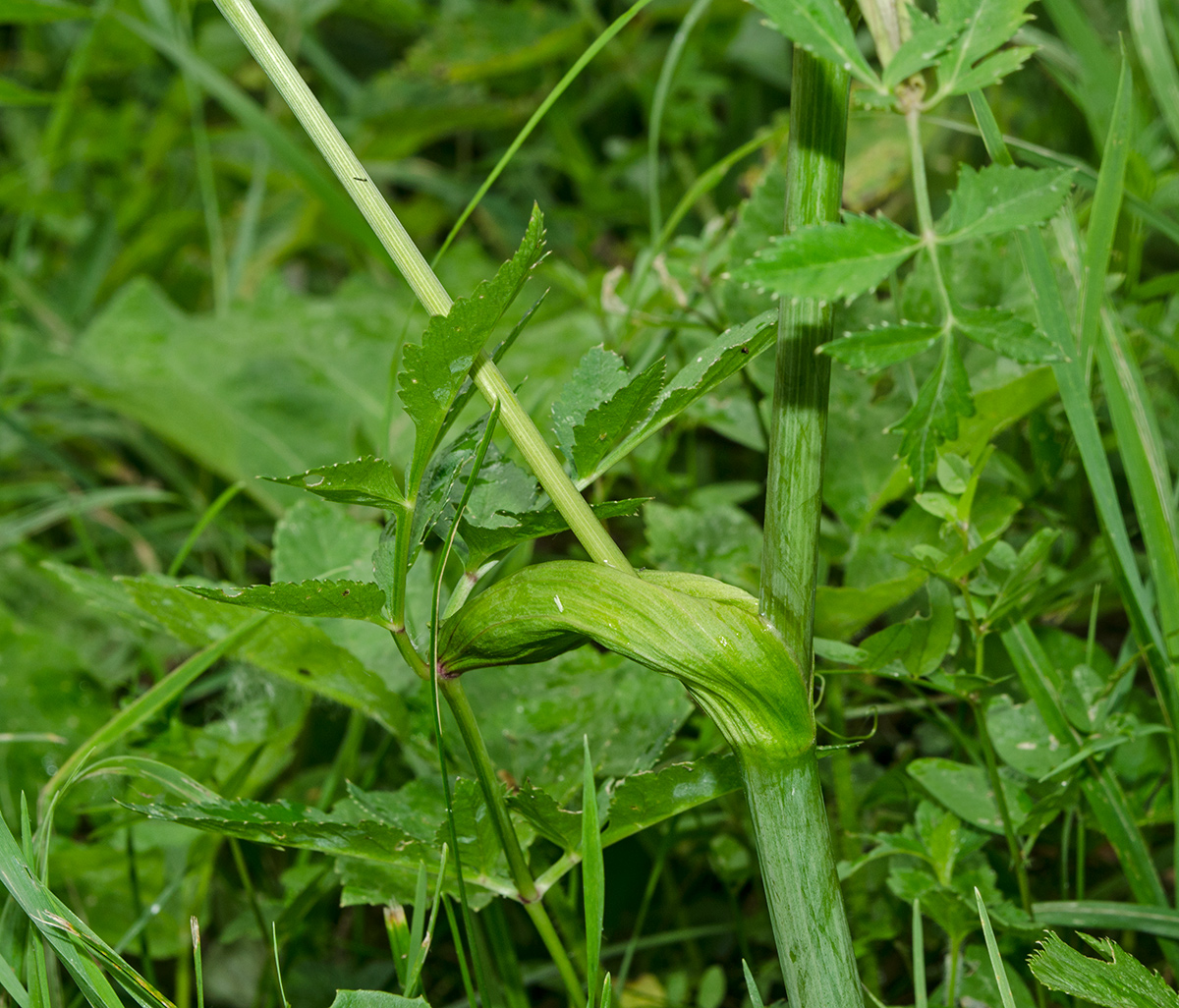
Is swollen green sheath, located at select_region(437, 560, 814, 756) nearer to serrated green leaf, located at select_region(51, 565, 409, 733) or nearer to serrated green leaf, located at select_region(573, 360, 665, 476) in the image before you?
serrated green leaf, located at select_region(573, 360, 665, 476)

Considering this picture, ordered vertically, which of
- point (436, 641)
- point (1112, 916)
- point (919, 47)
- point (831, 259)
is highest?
point (919, 47)

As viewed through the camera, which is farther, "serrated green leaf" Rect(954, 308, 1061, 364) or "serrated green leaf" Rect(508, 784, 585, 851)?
"serrated green leaf" Rect(508, 784, 585, 851)

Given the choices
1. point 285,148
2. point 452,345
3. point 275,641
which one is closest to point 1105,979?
point 452,345

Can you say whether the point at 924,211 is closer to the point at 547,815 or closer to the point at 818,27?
the point at 818,27

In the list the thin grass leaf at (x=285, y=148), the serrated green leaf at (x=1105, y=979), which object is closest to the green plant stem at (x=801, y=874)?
the serrated green leaf at (x=1105, y=979)

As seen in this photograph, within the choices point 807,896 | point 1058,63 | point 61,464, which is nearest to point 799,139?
point 807,896

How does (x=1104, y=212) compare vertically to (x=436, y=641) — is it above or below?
above

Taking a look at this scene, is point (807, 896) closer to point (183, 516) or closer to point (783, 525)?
point (783, 525)

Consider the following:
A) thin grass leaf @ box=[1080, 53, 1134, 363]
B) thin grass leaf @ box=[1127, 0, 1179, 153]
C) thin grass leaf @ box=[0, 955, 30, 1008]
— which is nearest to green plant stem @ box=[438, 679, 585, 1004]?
thin grass leaf @ box=[0, 955, 30, 1008]
